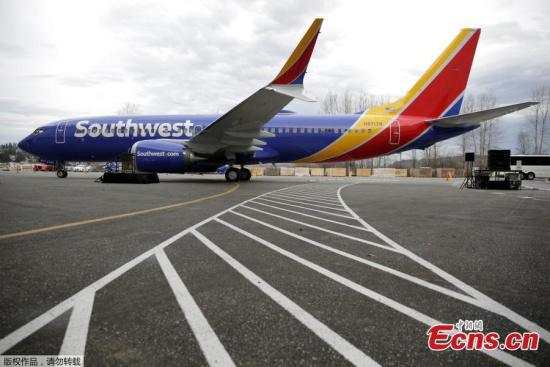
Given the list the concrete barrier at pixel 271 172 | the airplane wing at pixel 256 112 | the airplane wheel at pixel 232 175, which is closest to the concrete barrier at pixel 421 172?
the concrete barrier at pixel 271 172

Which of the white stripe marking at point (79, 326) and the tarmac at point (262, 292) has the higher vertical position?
the white stripe marking at point (79, 326)

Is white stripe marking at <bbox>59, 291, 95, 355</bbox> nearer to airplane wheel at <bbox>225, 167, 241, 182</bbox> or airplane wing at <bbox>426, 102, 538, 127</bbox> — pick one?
airplane wheel at <bbox>225, 167, 241, 182</bbox>

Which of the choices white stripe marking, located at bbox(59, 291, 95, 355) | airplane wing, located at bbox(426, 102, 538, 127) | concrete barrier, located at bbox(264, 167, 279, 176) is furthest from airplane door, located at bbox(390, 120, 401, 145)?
concrete barrier, located at bbox(264, 167, 279, 176)

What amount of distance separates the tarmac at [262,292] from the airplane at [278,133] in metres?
9.26

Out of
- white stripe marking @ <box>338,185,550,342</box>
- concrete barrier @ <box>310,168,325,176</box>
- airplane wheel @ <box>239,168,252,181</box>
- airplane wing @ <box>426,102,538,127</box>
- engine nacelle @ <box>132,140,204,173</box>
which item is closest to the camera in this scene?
white stripe marking @ <box>338,185,550,342</box>

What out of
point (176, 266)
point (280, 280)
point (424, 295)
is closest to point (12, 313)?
point (176, 266)

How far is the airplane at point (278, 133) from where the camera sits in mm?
13586

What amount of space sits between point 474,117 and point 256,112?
390 inches

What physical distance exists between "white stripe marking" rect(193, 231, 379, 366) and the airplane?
33.7 ft

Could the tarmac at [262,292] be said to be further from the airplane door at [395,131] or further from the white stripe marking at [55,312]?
the airplane door at [395,131]

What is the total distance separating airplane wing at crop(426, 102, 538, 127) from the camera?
1167 centimetres

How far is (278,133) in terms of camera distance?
1509cm

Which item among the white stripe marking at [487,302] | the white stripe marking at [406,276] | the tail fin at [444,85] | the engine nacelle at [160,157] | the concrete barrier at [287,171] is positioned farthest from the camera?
the concrete barrier at [287,171]

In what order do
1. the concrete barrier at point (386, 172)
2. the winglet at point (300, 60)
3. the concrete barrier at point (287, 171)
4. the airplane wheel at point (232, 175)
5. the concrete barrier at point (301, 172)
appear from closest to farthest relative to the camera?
the winglet at point (300, 60) < the airplane wheel at point (232, 175) < the concrete barrier at point (301, 172) < the concrete barrier at point (287, 171) < the concrete barrier at point (386, 172)
